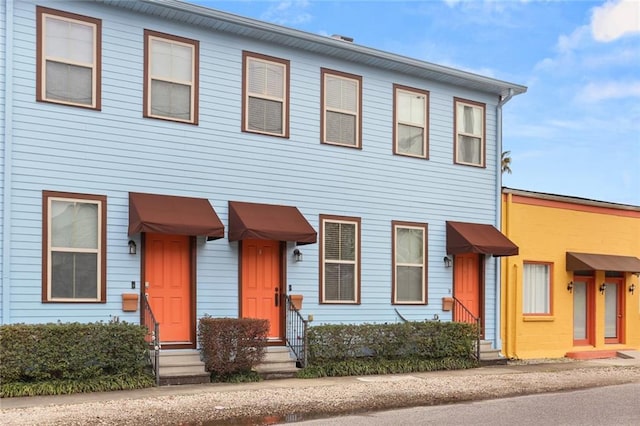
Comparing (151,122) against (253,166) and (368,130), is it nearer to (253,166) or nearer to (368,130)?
(253,166)

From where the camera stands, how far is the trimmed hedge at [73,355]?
11172 millimetres

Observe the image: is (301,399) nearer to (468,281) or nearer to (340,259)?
(340,259)

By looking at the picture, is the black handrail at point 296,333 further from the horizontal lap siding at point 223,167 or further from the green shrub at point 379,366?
the horizontal lap siding at point 223,167

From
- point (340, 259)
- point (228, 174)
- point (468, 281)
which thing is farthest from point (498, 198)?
point (228, 174)

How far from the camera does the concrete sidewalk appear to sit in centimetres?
1075

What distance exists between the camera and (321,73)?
1559 centimetres

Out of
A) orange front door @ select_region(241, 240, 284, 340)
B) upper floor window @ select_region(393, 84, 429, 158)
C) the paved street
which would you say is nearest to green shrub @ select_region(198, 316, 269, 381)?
orange front door @ select_region(241, 240, 284, 340)

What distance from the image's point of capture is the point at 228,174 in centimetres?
1432

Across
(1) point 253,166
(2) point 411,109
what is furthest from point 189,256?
(2) point 411,109

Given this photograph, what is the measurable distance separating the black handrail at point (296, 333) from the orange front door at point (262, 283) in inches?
6.8

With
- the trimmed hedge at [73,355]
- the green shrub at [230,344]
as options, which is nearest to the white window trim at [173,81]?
the green shrub at [230,344]

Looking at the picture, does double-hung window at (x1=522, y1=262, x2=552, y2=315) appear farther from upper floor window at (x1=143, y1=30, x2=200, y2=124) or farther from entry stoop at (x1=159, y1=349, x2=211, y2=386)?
upper floor window at (x1=143, y1=30, x2=200, y2=124)

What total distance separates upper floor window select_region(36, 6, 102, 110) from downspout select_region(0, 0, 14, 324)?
438mm

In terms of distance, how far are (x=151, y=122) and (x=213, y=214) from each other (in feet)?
6.29
